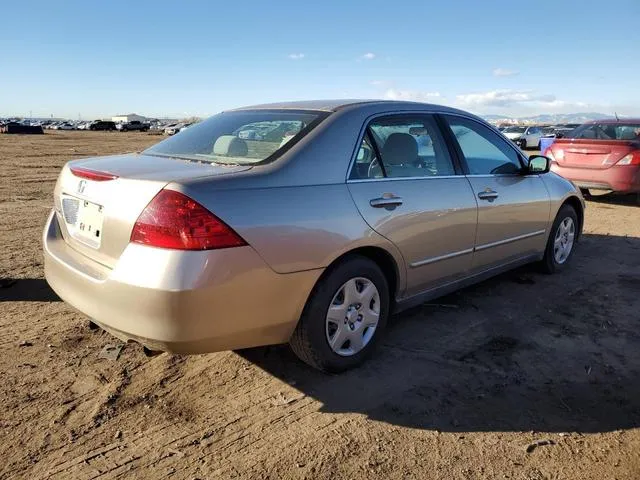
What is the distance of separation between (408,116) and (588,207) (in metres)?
7.13

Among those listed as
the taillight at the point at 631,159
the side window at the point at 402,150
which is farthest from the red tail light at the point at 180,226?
the taillight at the point at 631,159

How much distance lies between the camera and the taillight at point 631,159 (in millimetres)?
8820

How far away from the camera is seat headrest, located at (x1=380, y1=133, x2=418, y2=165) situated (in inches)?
137

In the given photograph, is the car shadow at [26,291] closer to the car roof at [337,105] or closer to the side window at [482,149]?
the car roof at [337,105]

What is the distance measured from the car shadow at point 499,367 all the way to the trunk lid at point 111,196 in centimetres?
123

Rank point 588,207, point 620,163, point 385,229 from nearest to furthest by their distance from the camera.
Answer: point 385,229
point 620,163
point 588,207

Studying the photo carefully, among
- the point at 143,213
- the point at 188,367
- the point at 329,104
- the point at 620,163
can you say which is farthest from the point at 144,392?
the point at 620,163

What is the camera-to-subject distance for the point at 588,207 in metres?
9.55

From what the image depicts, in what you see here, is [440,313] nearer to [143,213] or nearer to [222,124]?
[222,124]

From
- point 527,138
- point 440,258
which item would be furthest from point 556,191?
point 527,138

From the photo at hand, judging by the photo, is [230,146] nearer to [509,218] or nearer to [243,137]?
[243,137]

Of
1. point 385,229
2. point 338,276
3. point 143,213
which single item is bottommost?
point 338,276

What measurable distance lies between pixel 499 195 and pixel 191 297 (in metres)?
2.81

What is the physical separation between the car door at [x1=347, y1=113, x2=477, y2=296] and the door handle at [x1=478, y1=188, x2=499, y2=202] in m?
0.13
